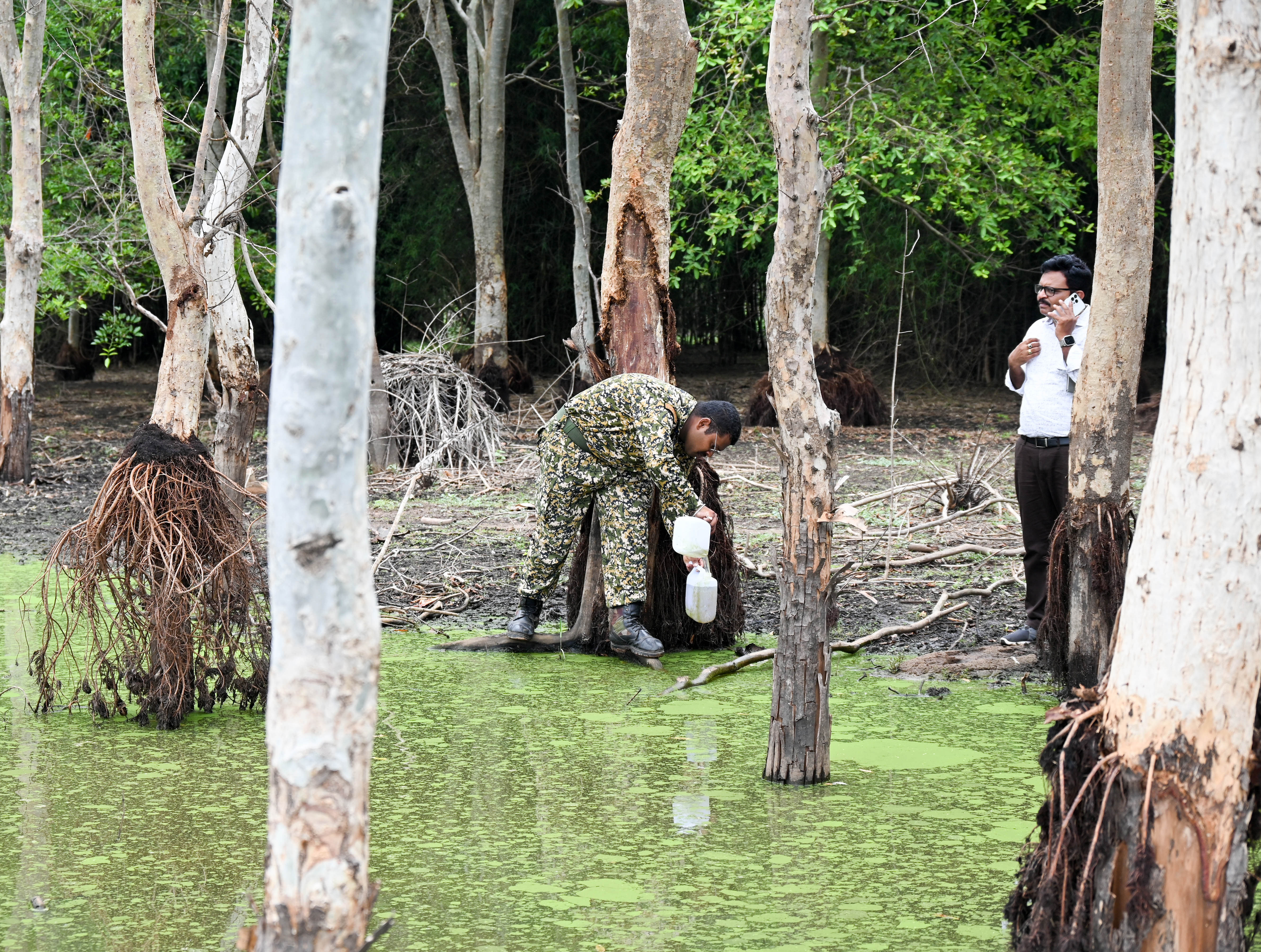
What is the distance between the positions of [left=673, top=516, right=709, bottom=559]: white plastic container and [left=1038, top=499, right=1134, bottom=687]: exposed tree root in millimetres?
1355

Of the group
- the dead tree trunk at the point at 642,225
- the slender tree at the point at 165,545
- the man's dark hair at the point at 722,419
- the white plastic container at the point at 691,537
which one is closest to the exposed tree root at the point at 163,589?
the slender tree at the point at 165,545

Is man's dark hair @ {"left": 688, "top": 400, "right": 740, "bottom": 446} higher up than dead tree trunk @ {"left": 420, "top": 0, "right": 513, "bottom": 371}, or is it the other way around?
dead tree trunk @ {"left": 420, "top": 0, "right": 513, "bottom": 371}

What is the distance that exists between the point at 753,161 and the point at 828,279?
454 centimetres

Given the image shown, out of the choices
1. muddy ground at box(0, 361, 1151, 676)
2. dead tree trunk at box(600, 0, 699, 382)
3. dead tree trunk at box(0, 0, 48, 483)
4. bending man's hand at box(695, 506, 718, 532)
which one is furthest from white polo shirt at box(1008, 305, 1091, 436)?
dead tree trunk at box(0, 0, 48, 483)

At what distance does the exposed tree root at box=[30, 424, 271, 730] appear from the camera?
5.05m

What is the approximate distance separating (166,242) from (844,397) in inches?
384

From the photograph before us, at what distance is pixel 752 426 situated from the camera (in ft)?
46.5

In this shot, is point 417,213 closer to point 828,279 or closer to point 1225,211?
point 828,279

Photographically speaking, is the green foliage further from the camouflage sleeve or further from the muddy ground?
the camouflage sleeve

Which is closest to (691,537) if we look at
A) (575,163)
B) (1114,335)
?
(1114,335)

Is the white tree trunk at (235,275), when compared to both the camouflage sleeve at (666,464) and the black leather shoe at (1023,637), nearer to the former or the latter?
the camouflage sleeve at (666,464)

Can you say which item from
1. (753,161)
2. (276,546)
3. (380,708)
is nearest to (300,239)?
(276,546)

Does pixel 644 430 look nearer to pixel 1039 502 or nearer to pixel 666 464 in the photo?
pixel 666 464

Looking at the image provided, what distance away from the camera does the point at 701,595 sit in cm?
580
